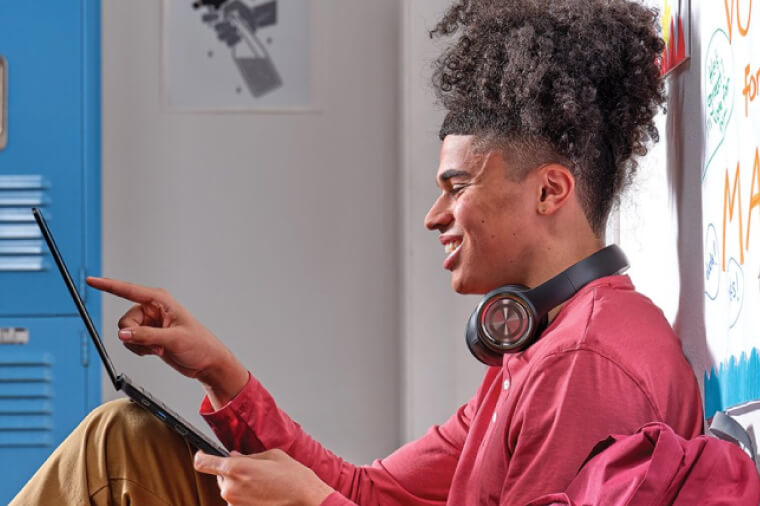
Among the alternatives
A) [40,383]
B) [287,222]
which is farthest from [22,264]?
[287,222]

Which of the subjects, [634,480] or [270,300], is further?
[270,300]

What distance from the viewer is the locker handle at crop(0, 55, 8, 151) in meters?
2.29

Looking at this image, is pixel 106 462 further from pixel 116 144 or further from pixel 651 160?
pixel 116 144

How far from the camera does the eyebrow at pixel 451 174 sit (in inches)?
47.9

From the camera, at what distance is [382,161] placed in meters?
2.69

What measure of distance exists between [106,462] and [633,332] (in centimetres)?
77

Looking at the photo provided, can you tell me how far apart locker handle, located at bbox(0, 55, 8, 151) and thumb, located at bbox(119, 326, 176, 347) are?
1154 mm

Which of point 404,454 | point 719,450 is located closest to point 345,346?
point 404,454

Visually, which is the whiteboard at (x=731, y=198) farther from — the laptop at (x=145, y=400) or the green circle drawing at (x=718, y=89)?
the laptop at (x=145, y=400)

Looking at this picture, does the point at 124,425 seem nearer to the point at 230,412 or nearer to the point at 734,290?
the point at 230,412

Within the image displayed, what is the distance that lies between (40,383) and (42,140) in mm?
583

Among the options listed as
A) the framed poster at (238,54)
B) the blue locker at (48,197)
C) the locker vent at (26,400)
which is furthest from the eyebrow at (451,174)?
the framed poster at (238,54)

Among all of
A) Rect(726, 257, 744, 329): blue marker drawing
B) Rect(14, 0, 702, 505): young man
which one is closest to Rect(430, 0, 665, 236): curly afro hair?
Rect(14, 0, 702, 505): young man

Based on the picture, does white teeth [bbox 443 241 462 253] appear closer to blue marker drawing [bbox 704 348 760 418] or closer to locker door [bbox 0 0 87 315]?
blue marker drawing [bbox 704 348 760 418]
